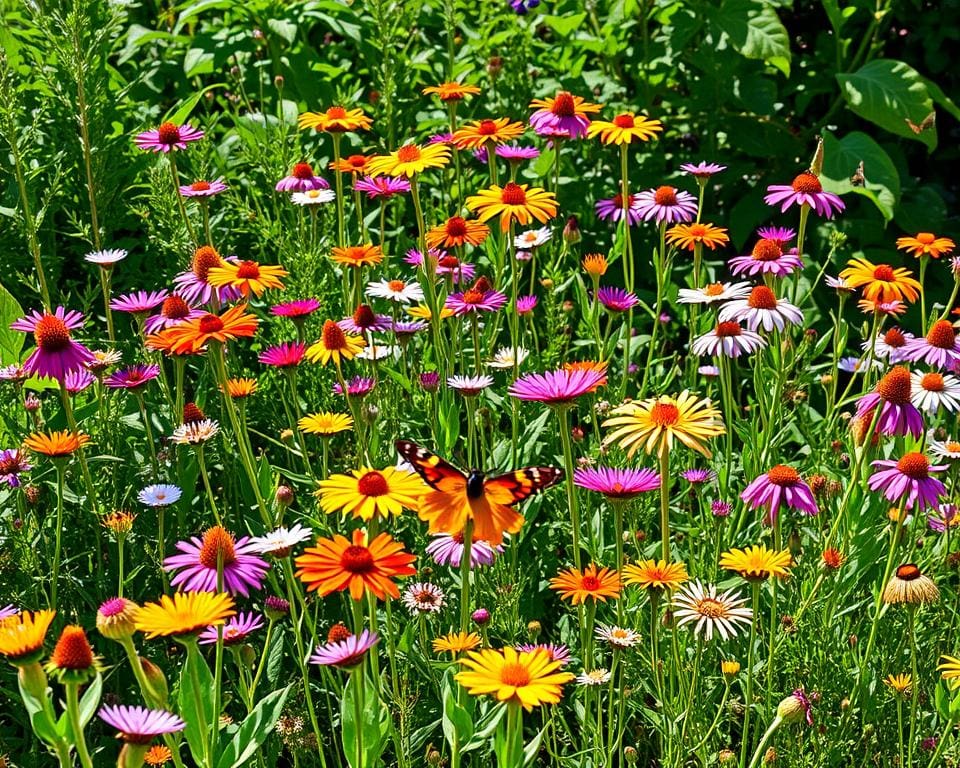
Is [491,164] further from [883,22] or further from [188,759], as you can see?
[883,22]

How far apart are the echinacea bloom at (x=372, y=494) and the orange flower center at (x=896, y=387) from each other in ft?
2.91

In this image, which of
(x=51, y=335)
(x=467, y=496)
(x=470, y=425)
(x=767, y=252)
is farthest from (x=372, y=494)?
(x=767, y=252)

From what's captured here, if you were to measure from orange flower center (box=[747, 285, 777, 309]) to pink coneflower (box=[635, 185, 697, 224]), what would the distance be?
432 mm

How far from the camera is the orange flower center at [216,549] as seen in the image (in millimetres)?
1772

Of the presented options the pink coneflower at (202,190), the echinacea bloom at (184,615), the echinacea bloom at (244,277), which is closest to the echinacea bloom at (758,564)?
the echinacea bloom at (184,615)

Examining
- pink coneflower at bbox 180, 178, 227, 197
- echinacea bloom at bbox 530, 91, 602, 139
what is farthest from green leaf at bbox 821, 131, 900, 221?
pink coneflower at bbox 180, 178, 227, 197

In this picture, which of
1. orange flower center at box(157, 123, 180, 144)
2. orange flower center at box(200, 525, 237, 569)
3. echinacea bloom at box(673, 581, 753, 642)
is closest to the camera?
orange flower center at box(200, 525, 237, 569)

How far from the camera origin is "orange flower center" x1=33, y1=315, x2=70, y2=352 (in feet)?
7.04

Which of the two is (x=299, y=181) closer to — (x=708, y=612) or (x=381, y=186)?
(x=381, y=186)

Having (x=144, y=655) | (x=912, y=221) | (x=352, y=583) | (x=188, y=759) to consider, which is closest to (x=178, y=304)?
(x=144, y=655)

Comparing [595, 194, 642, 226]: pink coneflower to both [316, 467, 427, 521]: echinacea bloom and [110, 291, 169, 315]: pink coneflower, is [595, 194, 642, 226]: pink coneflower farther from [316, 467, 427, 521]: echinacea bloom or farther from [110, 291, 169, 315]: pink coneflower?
[316, 467, 427, 521]: echinacea bloom

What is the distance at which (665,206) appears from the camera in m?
2.79

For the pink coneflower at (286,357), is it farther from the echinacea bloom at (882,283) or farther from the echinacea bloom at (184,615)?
the echinacea bloom at (882,283)

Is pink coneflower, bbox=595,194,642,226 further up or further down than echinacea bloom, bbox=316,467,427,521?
further down
